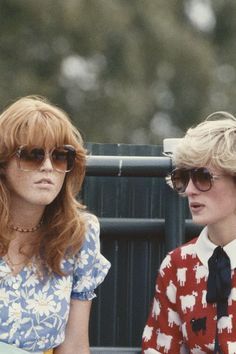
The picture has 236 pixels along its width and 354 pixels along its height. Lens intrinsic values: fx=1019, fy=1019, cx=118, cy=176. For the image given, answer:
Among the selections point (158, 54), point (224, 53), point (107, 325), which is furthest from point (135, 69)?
point (107, 325)

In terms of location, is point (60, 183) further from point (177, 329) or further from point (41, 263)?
point (177, 329)

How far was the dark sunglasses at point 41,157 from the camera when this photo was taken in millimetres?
3674

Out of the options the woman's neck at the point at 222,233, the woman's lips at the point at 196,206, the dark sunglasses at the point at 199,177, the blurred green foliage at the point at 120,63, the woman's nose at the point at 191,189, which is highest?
the blurred green foliage at the point at 120,63

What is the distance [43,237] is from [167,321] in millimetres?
567

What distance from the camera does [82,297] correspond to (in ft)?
12.8

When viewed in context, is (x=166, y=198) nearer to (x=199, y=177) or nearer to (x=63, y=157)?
(x=199, y=177)

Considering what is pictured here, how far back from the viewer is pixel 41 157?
3684 millimetres

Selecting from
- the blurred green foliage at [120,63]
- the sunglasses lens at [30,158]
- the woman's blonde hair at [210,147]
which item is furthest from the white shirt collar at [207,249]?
the blurred green foliage at [120,63]

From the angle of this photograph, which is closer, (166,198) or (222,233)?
(222,233)

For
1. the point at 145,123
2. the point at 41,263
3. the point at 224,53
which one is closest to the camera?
the point at 41,263

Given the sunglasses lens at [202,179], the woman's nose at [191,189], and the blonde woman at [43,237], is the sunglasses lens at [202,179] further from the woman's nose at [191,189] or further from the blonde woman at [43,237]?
the blonde woman at [43,237]

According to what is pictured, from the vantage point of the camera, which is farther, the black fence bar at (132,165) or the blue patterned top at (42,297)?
the black fence bar at (132,165)

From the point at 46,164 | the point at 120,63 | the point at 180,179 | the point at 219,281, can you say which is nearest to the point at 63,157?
the point at 46,164

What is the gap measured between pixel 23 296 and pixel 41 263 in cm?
15
